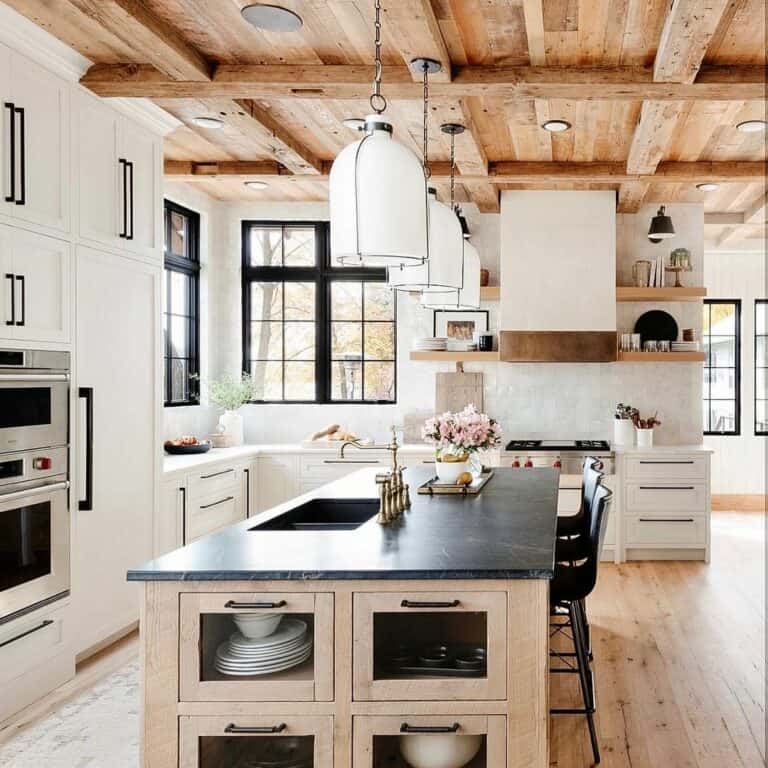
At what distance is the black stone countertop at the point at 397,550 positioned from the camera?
2.01 meters

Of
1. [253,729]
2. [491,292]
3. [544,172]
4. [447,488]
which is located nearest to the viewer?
[253,729]

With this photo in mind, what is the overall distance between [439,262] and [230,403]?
3.87 metres

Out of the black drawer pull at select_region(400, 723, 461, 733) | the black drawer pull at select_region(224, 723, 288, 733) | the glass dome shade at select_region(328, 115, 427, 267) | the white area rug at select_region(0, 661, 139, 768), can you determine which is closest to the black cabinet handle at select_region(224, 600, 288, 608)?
the black drawer pull at select_region(224, 723, 288, 733)

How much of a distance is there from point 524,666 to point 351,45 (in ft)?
8.81

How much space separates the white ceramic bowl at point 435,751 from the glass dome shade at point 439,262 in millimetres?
1554

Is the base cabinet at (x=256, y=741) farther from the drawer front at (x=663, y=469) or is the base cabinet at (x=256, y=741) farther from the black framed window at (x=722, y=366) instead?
the black framed window at (x=722, y=366)

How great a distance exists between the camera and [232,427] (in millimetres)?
6398

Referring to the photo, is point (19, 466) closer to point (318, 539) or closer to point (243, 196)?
point (318, 539)

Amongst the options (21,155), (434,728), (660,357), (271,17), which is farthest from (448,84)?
(660,357)

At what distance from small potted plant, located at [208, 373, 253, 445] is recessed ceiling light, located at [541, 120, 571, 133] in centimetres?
328

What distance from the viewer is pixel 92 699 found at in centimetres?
338

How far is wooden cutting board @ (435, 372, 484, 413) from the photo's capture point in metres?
6.67

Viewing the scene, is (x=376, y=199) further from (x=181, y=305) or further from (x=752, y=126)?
(x=181, y=305)

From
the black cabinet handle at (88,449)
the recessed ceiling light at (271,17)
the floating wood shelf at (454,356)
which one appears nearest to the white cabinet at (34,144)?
the black cabinet handle at (88,449)
